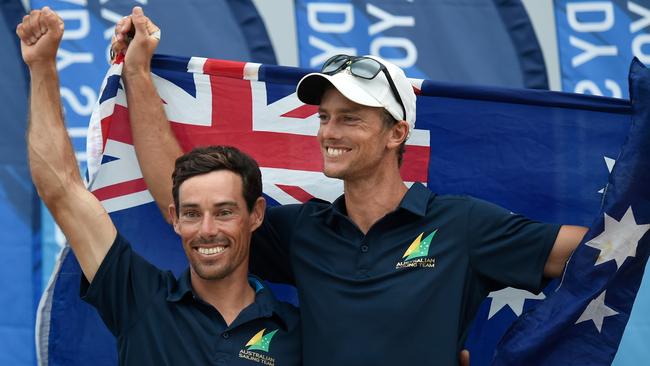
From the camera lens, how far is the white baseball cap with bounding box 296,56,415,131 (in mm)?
3980

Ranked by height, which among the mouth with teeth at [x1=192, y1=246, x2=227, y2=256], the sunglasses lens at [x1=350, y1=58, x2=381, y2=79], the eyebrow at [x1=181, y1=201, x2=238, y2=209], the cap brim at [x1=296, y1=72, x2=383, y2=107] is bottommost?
the mouth with teeth at [x1=192, y1=246, x2=227, y2=256]

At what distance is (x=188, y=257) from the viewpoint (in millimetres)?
3910

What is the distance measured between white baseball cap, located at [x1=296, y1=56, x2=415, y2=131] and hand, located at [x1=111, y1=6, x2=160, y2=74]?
2.30 feet

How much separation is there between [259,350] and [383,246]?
584 mm

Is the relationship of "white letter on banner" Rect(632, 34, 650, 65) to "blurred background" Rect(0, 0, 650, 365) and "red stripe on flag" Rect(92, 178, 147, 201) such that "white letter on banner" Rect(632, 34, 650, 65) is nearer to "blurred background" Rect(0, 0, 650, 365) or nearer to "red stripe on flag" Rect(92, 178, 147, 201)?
"blurred background" Rect(0, 0, 650, 365)

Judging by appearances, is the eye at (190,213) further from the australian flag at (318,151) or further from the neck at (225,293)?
the australian flag at (318,151)

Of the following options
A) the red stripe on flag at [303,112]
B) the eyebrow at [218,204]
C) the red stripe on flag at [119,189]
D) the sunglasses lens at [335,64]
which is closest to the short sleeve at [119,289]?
the eyebrow at [218,204]

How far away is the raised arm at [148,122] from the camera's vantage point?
14.4 ft

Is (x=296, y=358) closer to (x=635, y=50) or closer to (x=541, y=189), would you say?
(x=541, y=189)

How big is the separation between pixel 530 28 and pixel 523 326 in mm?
2248

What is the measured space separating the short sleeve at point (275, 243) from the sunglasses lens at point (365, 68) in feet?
1.95

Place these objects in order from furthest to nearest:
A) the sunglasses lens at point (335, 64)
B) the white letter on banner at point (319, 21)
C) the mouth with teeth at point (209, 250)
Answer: the white letter on banner at point (319, 21), the sunglasses lens at point (335, 64), the mouth with teeth at point (209, 250)

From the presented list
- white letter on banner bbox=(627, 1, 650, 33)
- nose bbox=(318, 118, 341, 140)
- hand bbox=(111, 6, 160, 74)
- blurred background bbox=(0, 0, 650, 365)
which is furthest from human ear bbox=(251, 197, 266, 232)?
white letter on banner bbox=(627, 1, 650, 33)

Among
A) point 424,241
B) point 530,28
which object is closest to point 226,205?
point 424,241
